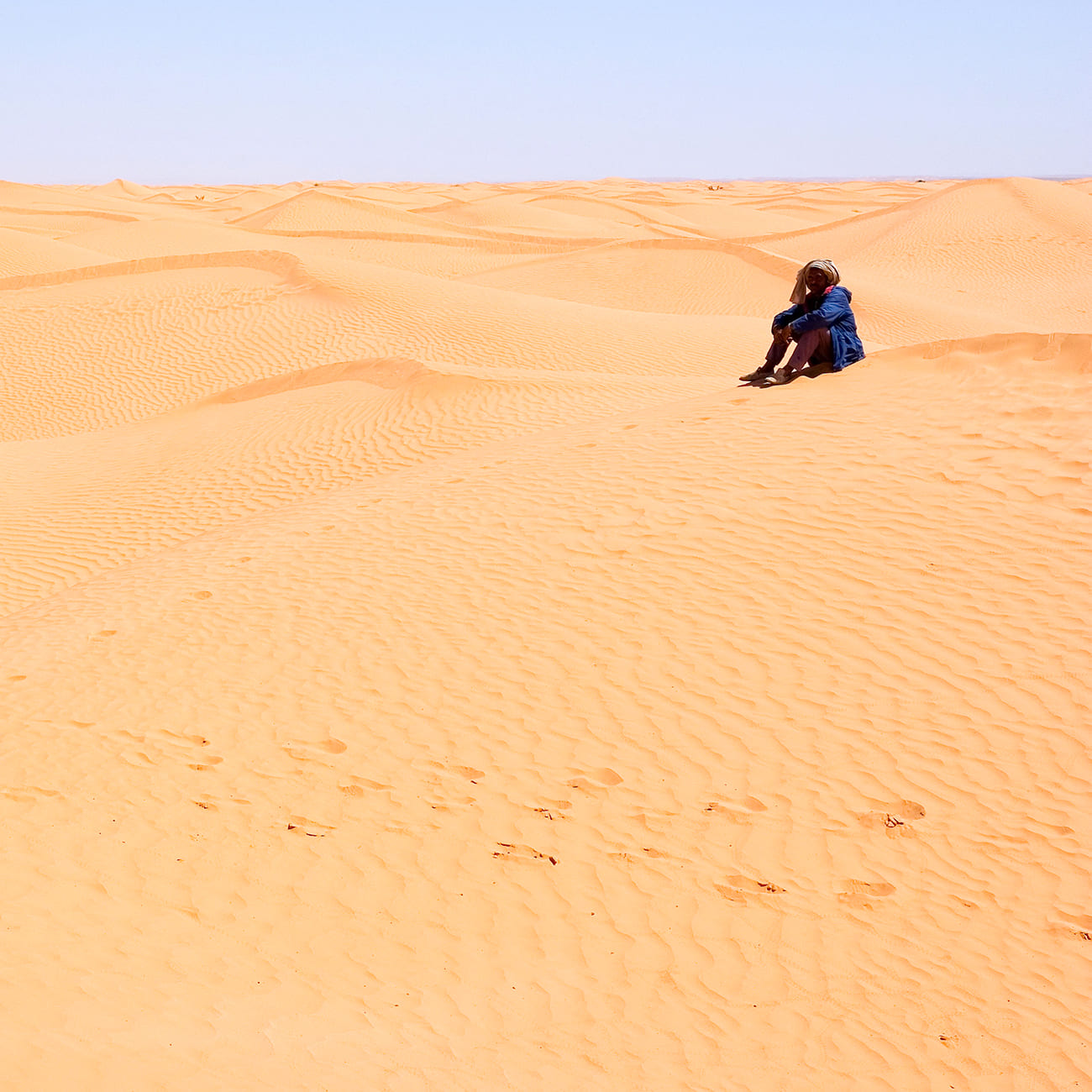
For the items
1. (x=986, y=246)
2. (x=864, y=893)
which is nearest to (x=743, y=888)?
(x=864, y=893)

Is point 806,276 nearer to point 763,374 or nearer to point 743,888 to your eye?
point 763,374

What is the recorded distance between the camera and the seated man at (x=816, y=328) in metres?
10.3

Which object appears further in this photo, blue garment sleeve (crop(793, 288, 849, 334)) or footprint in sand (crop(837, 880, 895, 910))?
blue garment sleeve (crop(793, 288, 849, 334))

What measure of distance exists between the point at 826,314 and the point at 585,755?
6.01 m

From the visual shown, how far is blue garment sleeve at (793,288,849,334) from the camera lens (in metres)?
10.4

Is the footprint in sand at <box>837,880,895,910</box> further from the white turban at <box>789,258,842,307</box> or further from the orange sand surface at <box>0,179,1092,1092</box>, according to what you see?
the white turban at <box>789,258,842,307</box>

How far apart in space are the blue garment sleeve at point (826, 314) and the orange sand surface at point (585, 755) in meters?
0.55

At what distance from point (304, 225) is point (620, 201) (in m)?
17.9

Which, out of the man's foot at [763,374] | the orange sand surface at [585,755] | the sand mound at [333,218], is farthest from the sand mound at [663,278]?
the orange sand surface at [585,755]

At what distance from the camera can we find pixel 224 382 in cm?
1942

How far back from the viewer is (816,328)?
34.6 ft

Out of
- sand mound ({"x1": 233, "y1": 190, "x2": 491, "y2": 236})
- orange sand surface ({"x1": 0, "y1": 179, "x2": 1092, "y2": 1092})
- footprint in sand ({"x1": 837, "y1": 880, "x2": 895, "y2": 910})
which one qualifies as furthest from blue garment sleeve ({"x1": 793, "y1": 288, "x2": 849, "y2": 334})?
sand mound ({"x1": 233, "y1": 190, "x2": 491, "y2": 236})

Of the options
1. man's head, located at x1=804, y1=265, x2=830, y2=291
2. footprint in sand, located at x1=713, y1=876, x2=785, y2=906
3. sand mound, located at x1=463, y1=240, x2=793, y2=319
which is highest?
sand mound, located at x1=463, y1=240, x2=793, y2=319

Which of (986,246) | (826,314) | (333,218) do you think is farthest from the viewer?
(333,218)
